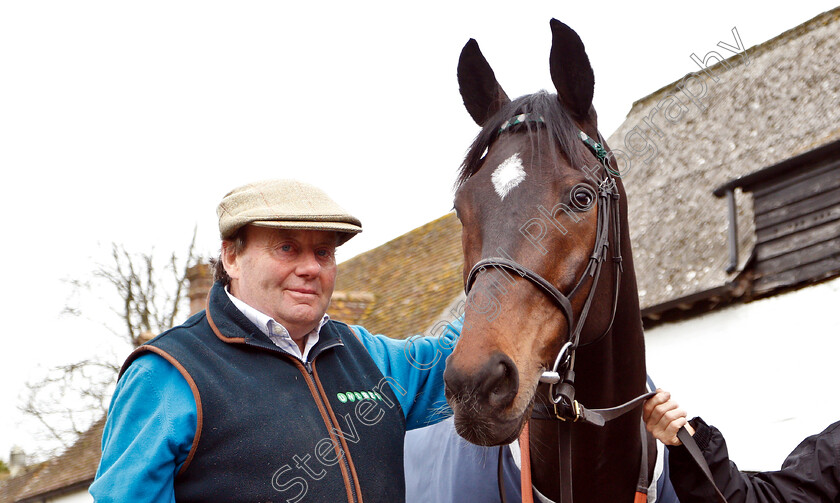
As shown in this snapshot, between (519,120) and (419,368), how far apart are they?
113 cm

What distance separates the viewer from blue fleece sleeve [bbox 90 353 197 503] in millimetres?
2178

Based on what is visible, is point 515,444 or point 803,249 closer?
point 515,444

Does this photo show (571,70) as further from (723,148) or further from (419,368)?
(723,148)

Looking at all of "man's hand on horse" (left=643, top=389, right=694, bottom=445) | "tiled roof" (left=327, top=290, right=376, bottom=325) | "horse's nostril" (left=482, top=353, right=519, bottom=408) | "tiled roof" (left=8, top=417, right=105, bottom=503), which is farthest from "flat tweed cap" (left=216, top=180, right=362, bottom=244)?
"tiled roof" (left=8, top=417, right=105, bottom=503)

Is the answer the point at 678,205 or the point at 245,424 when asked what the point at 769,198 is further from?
the point at 245,424

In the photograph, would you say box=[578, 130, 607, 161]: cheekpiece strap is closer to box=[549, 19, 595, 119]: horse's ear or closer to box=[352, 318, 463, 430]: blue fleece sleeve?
box=[549, 19, 595, 119]: horse's ear

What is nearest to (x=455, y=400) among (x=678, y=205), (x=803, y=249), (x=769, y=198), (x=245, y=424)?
(x=245, y=424)

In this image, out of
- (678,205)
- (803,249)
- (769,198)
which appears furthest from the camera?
(678,205)

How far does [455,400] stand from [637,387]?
90cm

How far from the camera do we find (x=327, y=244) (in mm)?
2809

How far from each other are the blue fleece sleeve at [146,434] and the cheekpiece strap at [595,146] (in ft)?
5.01

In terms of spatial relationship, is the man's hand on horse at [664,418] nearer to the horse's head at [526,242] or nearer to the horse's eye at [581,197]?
the horse's head at [526,242]

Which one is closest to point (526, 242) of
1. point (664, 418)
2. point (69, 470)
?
point (664, 418)

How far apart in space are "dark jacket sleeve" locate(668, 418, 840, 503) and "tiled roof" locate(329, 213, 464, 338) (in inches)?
314
